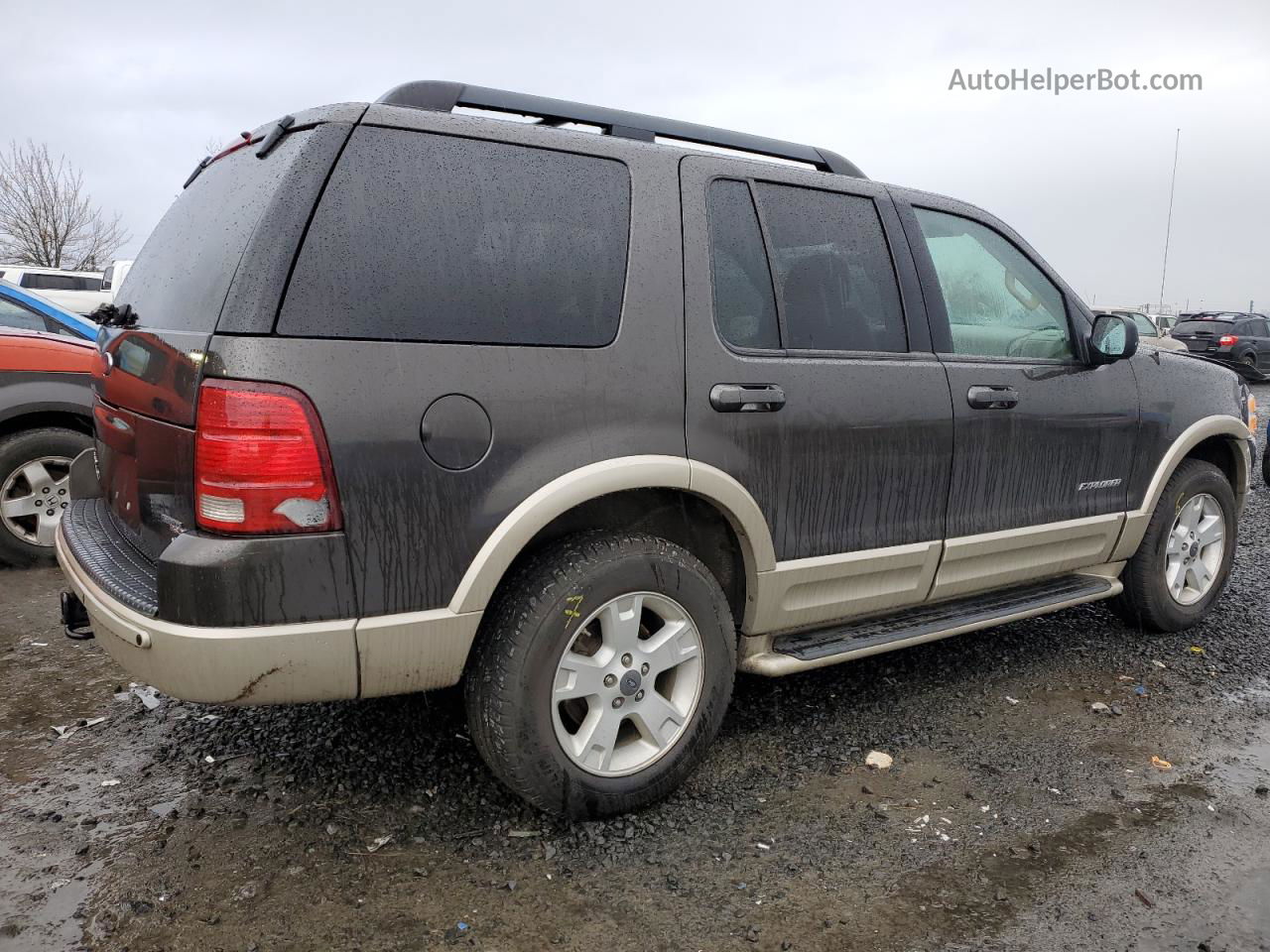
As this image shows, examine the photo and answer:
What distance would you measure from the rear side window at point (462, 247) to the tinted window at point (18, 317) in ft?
14.5

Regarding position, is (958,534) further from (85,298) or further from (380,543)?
(85,298)

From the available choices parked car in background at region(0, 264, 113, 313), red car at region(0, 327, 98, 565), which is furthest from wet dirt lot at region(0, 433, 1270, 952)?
parked car in background at region(0, 264, 113, 313)

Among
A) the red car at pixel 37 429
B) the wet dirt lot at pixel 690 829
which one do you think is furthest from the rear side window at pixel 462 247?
the red car at pixel 37 429

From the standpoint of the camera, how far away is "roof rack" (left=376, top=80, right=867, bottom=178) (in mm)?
2662

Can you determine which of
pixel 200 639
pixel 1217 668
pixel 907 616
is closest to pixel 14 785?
pixel 200 639

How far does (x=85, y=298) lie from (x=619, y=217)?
21124 millimetres

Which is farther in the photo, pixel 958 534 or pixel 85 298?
pixel 85 298

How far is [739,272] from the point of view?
9.89 ft

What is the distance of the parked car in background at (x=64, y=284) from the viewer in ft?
65.6

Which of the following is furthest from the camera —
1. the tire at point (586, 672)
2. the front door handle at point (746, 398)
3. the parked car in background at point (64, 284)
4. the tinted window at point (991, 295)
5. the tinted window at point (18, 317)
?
the parked car in background at point (64, 284)

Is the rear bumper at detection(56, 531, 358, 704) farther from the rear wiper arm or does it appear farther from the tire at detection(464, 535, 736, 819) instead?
the rear wiper arm

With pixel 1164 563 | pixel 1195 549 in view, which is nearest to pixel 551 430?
pixel 1164 563

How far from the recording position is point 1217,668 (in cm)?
425

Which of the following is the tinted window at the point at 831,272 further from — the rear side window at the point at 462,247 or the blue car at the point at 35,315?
the blue car at the point at 35,315
